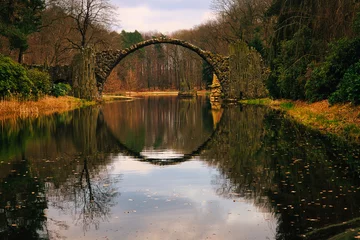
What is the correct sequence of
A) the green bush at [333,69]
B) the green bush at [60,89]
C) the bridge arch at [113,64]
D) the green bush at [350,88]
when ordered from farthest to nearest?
the bridge arch at [113,64], the green bush at [60,89], the green bush at [333,69], the green bush at [350,88]

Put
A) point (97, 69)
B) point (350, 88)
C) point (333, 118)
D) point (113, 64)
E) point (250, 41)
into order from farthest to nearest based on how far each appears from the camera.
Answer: point (250, 41)
point (113, 64)
point (97, 69)
point (333, 118)
point (350, 88)

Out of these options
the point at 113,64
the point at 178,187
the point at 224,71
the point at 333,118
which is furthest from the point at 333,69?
the point at 113,64

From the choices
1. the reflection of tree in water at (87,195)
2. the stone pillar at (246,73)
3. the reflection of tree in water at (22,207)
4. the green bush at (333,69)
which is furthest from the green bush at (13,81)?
the stone pillar at (246,73)

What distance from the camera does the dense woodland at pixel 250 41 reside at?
17188 mm

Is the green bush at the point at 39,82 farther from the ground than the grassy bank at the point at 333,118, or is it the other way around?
the green bush at the point at 39,82

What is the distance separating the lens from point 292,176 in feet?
27.3

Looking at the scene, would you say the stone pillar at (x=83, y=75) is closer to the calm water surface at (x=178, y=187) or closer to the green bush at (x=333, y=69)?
the green bush at (x=333, y=69)

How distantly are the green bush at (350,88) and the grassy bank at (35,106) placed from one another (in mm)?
15563

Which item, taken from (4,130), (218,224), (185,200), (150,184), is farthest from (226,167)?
(4,130)

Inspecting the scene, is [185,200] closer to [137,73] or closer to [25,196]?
[25,196]

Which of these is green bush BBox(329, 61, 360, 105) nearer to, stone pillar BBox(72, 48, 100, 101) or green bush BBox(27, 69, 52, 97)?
green bush BBox(27, 69, 52, 97)

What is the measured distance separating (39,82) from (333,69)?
18838mm

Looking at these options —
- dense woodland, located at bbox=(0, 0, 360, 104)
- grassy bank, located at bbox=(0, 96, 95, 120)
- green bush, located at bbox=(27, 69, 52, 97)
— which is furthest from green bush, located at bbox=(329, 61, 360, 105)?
green bush, located at bbox=(27, 69, 52, 97)

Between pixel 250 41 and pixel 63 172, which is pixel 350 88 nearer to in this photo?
pixel 63 172
